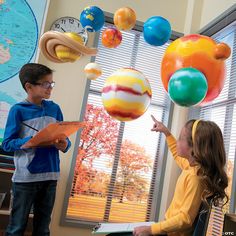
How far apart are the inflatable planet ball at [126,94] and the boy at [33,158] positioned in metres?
0.47

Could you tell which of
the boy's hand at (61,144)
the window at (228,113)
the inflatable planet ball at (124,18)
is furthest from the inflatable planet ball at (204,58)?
the window at (228,113)

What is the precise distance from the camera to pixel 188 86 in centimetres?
128

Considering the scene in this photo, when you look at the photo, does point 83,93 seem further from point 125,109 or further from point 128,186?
point 125,109

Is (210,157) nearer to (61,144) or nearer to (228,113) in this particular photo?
(61,144)

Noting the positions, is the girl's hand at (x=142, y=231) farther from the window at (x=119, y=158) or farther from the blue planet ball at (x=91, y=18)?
the window at (x=119, y=158)

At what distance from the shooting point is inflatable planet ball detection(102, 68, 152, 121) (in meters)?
1.35

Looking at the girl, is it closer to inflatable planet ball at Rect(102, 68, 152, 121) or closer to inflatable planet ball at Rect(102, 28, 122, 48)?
inflatable planet ball at Rect(102, 68, 152, 121)

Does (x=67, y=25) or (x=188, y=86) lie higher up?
(x=67, y=25)

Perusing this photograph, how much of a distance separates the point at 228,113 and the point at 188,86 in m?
1.42

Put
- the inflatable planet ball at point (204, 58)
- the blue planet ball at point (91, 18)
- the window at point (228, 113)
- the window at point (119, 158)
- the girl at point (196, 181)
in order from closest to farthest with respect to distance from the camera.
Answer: the girl at point (196, 181) < the inflatable planet ball at point (204, 58) < the blue planet ball at point (91, 18) < the window at point (228, 113) < the window at point (119, 158)

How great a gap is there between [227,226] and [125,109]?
645 millimetres

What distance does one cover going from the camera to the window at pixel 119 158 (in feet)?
9.58

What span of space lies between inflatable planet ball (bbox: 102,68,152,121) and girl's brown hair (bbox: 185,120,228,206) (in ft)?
0.93

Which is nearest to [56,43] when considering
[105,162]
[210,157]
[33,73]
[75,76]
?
[33,73]
